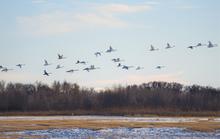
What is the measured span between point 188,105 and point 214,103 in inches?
196

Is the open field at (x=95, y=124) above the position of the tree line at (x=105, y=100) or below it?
below

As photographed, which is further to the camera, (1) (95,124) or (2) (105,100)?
(2) (105,100)

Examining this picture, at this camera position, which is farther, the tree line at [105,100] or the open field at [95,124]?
the tree line at [105,100]

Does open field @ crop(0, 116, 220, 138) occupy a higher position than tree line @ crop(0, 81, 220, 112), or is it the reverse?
tree line @ crop(0, 81, 220, 112)

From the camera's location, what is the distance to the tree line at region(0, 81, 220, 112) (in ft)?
306

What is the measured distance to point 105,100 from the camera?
98.9 meters

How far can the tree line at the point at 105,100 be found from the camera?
93125mm

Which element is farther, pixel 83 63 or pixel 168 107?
pixel 168 107

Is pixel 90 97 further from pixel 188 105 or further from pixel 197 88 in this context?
pixel 197 88

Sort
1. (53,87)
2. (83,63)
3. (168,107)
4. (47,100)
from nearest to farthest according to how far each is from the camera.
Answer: (83,63) → (168,107) → (47,100) → (53,87)

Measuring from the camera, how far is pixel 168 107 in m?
90.3

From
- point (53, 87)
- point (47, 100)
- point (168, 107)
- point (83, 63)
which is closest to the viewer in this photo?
point (83, 63)

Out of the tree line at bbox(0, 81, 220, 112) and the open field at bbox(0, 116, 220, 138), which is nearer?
the open field at bbox(0, 116, 220, 138)

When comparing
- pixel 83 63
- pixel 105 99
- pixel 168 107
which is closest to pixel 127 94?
pixel 105 99
